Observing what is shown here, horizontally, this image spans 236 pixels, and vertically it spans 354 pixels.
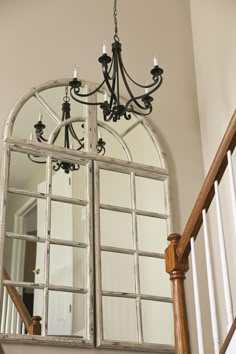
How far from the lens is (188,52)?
5195mm

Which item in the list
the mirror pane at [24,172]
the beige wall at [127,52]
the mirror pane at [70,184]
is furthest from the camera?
the beige wall at [127,52]

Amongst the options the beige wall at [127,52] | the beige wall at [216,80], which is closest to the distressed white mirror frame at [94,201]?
the beige wall at [127,52]

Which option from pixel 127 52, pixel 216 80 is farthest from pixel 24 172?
pixel 216 80

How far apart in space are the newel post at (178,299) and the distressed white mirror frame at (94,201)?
3.26 ft

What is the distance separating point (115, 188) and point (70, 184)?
1.16 ft

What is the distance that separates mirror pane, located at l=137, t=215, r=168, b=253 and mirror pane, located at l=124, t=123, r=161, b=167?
46 centimetres

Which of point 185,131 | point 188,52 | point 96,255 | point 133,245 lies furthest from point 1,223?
point 188,52

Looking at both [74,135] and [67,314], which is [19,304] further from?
[74,135]

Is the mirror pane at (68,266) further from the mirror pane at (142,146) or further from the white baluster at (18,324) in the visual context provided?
the mirror pane at (142,146)

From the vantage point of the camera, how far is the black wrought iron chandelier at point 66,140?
4.16 m

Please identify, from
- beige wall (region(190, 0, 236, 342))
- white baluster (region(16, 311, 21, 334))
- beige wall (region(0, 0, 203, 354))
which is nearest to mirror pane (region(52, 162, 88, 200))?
beige wall (region(0, 0, 203, 354))

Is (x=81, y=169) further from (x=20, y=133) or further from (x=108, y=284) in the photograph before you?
(x=108, y=284)

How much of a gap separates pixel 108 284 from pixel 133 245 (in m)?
0.36

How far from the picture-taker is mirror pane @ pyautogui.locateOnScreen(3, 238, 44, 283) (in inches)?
147
